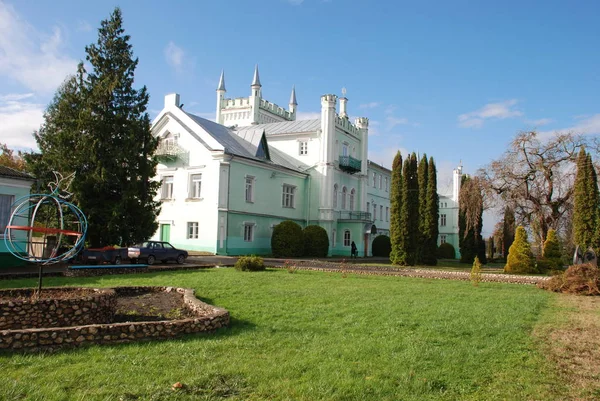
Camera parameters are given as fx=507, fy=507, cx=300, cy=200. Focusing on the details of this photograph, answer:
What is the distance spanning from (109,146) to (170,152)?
44.0 ft

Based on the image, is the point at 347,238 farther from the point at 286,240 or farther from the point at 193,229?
the point at 193,229

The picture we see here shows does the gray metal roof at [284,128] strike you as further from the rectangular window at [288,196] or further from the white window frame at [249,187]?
the white window frame at [249,187]

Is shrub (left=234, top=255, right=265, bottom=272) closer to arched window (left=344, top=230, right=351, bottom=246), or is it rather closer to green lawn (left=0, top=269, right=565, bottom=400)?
green lawn (left=0, top=269, right=565, bottom=400)

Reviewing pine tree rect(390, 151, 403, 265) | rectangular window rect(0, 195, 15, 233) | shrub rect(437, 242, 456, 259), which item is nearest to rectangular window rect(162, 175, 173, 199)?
pine tree rect(390, 151, 403, 265)

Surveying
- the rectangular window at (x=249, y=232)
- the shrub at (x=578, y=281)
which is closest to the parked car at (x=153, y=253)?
the rectangular window at (x=249, y=232)

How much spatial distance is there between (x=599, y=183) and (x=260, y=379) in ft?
98.4

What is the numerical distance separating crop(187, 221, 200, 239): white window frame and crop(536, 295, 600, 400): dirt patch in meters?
27.9

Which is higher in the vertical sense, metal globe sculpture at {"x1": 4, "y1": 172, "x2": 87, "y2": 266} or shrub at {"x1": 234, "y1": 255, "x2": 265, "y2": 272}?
metal globe sculpture at {"x1": 4, "y1": 172, "x2": 87, "y2": 266}

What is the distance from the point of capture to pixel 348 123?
162 ft

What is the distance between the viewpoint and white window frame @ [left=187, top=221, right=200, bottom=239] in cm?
3750

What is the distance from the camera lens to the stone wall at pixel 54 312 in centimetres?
891

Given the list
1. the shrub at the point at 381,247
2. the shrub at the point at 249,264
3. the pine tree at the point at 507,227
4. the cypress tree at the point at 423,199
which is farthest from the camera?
the shrub at the point at 381,247

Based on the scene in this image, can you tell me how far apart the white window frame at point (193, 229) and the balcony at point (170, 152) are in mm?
5314

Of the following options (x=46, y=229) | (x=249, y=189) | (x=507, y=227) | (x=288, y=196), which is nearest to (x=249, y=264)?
(x=46, y=229)
